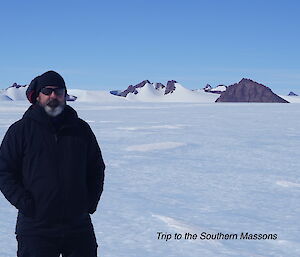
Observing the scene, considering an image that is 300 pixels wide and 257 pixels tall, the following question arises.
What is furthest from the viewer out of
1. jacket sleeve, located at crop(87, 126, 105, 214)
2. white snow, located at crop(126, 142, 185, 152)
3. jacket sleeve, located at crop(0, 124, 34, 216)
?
white snow, located at crop(126, 142, 185, 152)

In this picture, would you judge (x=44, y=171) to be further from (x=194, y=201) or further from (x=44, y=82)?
(x=194, y=201)

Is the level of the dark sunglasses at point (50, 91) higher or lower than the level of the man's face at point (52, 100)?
higher

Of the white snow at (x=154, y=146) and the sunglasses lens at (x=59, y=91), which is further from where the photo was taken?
the white snow at (x=154, y=146)

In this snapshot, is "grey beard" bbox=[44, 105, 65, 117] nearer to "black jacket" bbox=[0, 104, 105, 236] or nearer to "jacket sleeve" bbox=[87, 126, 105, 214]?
"black jacket" bbox=[0, 104, 105, 236]

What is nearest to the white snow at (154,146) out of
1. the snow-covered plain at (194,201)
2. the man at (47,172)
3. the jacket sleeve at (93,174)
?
the snow-covered plain at (194,201)

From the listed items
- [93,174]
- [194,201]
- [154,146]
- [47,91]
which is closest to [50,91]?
[47,91]

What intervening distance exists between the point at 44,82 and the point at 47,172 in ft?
1.59

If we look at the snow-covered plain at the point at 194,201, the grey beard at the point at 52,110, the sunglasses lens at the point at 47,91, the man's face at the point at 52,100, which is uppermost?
the sunglasses lens at the point at 47,91

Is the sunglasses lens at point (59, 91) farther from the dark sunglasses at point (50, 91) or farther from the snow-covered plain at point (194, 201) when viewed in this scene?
the snow-covered plain at point (194, 201)

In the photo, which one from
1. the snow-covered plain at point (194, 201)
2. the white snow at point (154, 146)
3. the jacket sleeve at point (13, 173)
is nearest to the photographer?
the jacket sleeve at point (13, 173)

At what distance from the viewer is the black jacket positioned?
2.46 m

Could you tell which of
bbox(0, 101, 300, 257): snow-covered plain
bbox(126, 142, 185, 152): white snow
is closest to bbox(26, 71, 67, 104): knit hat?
bbox(0, 101, 300, 257): snow-covered plain

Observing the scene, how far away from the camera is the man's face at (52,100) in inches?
98.0

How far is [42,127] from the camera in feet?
8.18
